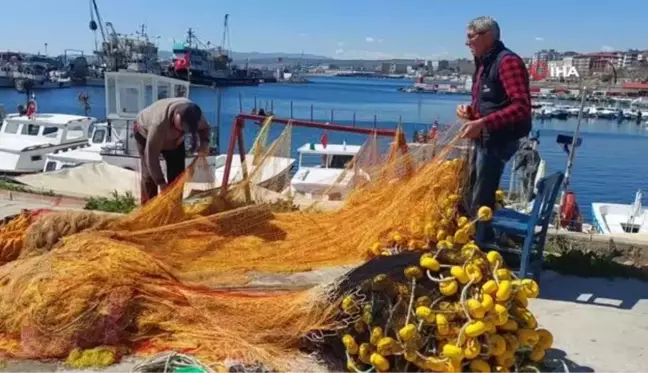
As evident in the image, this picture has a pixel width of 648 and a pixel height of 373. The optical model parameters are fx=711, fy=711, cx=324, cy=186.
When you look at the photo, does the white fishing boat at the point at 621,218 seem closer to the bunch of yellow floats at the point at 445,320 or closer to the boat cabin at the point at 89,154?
the boat cabin at the point at 89,154

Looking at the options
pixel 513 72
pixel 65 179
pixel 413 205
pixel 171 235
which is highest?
pixel 513 72

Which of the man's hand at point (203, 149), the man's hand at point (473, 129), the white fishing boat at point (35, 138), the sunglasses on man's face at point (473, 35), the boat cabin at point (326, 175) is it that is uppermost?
the sunglasses on man's face at point (473, 35)

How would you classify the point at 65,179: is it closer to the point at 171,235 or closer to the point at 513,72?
the point at 171,235

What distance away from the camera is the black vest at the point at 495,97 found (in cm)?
496

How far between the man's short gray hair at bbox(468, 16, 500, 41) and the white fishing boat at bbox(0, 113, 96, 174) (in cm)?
1934

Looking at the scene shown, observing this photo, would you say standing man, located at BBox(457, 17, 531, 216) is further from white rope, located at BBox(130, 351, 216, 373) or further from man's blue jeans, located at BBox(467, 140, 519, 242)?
white rope, located at BBox(130, 351, 216, 373)

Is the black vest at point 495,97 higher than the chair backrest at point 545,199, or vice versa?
the black vest at point 495,97

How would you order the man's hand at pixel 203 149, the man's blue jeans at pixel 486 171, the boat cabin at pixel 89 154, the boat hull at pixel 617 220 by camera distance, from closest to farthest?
the man's blue jeans at pixel 486 171
the man's hand at pixel 203 149
the boat hull at pixel 617 220
the boat cabin at pixel 89 154

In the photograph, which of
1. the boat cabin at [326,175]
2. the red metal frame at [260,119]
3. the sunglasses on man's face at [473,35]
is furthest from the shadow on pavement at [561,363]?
the boat cabin at [326,175]

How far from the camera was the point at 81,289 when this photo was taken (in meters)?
4.11

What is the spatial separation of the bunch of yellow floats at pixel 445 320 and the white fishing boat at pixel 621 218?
15059mm

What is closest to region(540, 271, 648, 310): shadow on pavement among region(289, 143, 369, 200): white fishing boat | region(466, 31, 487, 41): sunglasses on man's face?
region(289, 143, 369, 200): white fishing boat

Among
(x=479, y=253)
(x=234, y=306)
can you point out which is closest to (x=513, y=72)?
(x=479, y=253)

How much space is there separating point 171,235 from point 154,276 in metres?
1.15
